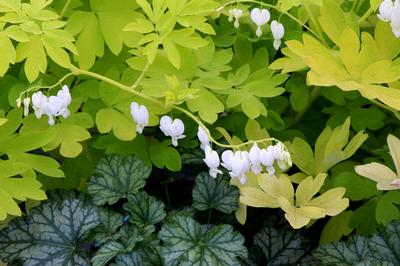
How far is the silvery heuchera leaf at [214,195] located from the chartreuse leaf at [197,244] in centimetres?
10

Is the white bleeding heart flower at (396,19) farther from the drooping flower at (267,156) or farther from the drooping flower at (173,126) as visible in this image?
the drooping flower at (173,126)

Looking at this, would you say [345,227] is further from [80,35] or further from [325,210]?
[80,35]

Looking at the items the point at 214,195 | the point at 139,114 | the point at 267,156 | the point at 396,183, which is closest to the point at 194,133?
the point at 214,195

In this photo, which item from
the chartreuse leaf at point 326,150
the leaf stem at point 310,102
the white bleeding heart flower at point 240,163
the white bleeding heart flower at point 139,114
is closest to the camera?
the white bleeding heart flower at point 240,163

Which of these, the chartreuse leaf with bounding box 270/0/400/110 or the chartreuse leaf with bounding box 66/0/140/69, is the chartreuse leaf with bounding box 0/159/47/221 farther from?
the chartreuse leaf with bounding box 270/0/400/110

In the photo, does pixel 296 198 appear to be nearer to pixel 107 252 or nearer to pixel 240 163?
pixel 240 163

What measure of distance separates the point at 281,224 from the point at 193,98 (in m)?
0.39

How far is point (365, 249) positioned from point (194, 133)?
458 millimetres

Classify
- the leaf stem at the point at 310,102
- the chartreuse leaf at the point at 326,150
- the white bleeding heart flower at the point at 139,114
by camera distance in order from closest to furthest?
the white bleeding heart flower at the point at 139,114
the chartreuse leaf at the point at 326,150
the leaf stem at the point at 310,102

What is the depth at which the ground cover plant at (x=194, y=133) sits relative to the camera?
1.23 meters

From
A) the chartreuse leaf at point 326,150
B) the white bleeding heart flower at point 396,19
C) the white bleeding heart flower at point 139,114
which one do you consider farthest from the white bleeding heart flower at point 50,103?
the white bleeding heart flower at point 396,19

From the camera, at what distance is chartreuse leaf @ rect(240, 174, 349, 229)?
1213 mm

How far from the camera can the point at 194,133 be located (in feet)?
4.95

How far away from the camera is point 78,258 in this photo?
1330mm
